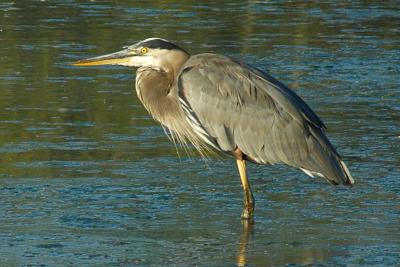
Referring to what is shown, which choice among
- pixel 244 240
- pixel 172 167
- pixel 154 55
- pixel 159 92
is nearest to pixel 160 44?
pixel 154 55

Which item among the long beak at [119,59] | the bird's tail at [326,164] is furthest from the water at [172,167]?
the long beak at [119,59]

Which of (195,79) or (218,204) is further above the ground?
(195,79)

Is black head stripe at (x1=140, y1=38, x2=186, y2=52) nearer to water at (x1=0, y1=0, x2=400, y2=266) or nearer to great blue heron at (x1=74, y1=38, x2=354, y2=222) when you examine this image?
great blue heron at (x1=74, y1=38, x2=354, y2=222)

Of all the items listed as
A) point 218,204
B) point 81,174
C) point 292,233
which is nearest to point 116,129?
point 81,174

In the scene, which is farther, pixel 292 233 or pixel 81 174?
pixel 81 174

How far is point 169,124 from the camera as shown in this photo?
898 cm

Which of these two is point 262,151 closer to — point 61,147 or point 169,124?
point 169,124

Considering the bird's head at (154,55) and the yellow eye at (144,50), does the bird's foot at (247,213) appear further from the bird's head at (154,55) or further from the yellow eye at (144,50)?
the yellow eye at (144,50)

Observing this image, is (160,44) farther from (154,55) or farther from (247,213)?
(247,213)

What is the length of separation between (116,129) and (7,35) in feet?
18.3

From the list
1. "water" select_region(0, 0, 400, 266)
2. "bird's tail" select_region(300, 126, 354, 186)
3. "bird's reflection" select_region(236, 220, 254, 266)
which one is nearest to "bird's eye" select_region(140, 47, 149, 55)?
"water" select_region(0, 0, 400, 266)

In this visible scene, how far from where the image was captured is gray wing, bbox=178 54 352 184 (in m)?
8.55

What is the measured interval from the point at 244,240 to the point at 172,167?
2.09 metres

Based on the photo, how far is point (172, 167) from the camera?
9773mm
